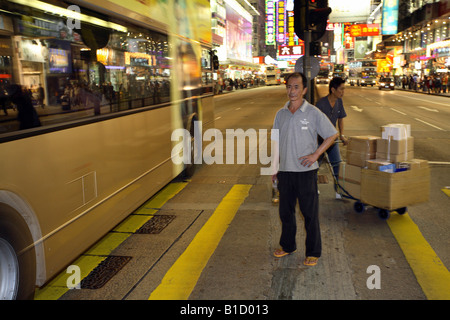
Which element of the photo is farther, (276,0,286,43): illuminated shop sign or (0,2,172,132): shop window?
(276,0,286,43): illuminated shop sign

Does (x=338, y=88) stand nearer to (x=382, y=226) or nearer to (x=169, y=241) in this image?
(x=382, y=226)

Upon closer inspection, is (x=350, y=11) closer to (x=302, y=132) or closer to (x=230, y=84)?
(x=302, y=132)

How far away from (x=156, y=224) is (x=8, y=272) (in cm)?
296

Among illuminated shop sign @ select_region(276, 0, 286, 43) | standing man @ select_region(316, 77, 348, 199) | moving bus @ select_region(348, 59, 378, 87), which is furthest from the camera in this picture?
illuminated shop sign @ select_region(276, 0, 286, 43)

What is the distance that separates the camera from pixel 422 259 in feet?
16.6

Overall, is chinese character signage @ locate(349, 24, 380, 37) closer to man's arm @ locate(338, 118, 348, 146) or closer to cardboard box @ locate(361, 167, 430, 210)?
man's arm @ locate(338, 118, 348, 146)

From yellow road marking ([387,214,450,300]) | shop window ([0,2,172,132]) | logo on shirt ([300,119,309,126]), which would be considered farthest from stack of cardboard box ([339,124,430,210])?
shop window ([0,2,172,132])

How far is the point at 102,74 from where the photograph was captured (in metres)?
5.27

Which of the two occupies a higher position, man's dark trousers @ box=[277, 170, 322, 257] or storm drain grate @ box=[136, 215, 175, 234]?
man's dark trousers @ box=[277, 170, 322, 257]

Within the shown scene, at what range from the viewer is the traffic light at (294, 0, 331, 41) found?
9180 mm

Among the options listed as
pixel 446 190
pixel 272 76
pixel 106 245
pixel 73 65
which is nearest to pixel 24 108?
pixel 73 65
